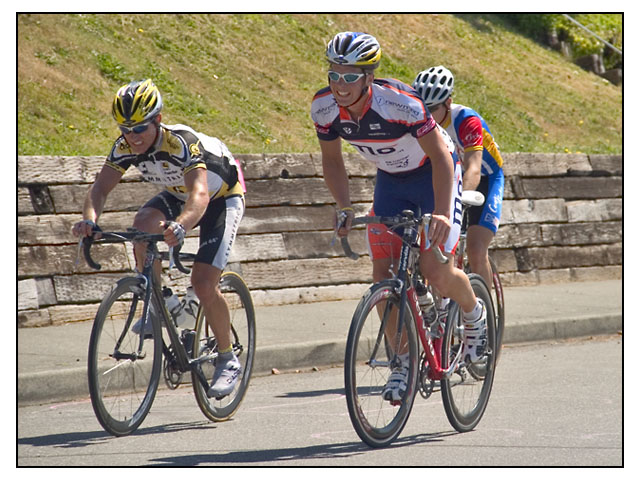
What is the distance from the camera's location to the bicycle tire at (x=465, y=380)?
595cm

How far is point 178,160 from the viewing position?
240 inches

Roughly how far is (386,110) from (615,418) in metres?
2.31

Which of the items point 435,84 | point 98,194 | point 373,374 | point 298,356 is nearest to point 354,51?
point 373,374

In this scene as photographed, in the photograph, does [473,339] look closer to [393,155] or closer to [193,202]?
[393,155]

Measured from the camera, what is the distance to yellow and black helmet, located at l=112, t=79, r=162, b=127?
228 inches

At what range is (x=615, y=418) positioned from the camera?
20.7 ft

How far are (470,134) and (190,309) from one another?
2.34 metres

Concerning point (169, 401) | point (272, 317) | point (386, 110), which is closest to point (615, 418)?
point (386, 110)

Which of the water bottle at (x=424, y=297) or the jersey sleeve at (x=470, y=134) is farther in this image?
the jersey sleeve at (x=470, y=134)

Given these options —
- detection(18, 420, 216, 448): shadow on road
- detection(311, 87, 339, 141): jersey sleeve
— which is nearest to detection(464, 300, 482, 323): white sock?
detection(311, 87, 339, 141): jersey sleeve

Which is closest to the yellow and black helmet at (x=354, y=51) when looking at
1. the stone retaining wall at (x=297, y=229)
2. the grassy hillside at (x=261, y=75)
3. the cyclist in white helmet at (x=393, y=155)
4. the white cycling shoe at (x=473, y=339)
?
the cyclist in white helmet at (x=393, y=155)

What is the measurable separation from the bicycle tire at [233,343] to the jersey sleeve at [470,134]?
1854mm

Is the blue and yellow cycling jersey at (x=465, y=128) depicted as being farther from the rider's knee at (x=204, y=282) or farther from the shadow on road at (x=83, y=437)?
the shadow on road at (x=83, y=437)

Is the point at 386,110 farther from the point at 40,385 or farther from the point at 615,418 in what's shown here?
the point at 40,385
